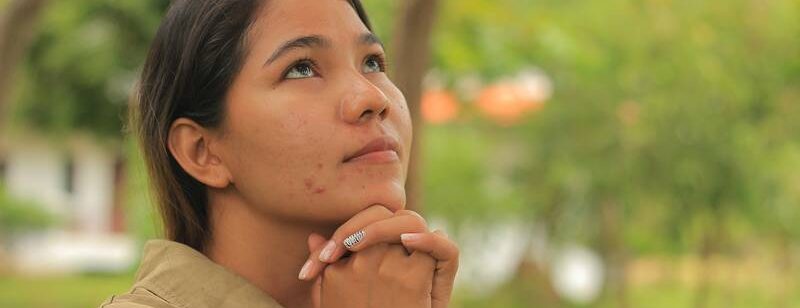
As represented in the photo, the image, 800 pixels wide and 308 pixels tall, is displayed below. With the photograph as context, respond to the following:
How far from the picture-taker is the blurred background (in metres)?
8.79

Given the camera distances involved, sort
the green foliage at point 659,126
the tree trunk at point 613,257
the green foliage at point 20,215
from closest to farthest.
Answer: the green foliage at point 659,126 → the tree trunk at point 613,257 → the green foliage at point 20,215

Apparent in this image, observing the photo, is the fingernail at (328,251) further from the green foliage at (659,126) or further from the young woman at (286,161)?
the green foliage at (659,126)

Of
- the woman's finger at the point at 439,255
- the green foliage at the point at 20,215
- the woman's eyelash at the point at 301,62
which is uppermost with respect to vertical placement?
the woman's eyelash at the point at 301,62

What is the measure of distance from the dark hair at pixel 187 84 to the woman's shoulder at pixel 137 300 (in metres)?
0.14

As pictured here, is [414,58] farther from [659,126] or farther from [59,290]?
[59,290]

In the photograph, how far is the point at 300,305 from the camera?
1.58 metres

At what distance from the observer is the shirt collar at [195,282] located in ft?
4.87

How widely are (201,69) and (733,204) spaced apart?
926 cm

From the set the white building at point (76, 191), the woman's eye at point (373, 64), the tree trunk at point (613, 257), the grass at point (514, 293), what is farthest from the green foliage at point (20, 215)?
the woman's eye at point (373, 64)

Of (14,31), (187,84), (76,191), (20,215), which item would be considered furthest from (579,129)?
(76,191)

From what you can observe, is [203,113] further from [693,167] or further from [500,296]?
[500,296]

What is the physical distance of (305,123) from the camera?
1458 millimetres

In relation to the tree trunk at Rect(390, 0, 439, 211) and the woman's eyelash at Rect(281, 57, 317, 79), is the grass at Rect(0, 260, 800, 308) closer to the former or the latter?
the tree trunk at Rect(390, 0, 439, 211)

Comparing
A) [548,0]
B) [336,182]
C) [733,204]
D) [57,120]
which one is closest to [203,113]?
[336,182]
